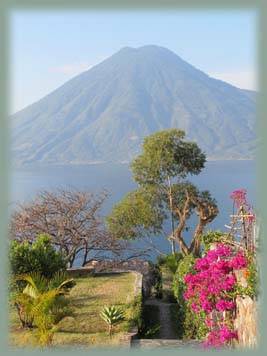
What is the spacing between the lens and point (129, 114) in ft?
443

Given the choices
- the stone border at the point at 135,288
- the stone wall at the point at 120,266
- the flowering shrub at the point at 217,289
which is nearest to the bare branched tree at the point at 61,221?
the stone wall at the point at 120,266

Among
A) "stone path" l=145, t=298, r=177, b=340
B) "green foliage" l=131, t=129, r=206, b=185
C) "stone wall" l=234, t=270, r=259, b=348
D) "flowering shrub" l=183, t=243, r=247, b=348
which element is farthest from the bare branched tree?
"stone wall" l=234, t=270, r=259, b=348

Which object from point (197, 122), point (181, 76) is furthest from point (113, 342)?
point (181, 76)

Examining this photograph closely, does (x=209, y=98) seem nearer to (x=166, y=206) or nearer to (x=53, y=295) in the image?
(x=166, y=206)

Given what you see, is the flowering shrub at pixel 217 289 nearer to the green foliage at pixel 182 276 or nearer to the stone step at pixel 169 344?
the stone step at pixel 169 344

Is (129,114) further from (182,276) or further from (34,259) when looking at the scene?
(34,259)

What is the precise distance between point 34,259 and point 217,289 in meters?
3.44

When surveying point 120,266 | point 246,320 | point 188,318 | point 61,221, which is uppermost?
point 61,221

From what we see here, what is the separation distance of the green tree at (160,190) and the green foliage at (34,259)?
6550mm

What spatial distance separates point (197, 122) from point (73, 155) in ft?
119

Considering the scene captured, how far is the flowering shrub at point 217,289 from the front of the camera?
437cm

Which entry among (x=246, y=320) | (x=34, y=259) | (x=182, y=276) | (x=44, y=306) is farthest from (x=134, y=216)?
(x=246, y=320)

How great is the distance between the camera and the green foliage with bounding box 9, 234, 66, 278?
6.92 meters

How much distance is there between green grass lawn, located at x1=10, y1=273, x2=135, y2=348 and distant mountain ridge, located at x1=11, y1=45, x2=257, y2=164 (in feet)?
281
